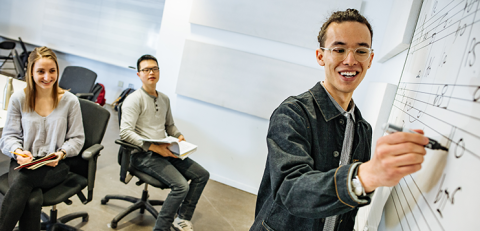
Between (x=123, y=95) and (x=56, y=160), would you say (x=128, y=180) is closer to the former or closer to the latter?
(x=56, y=160)

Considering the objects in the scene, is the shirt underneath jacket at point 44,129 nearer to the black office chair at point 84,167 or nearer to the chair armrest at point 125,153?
the black office chair at point 84,167

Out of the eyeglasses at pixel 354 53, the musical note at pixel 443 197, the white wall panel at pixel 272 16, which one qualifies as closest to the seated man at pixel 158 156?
the white wall panel at pixel 272 16

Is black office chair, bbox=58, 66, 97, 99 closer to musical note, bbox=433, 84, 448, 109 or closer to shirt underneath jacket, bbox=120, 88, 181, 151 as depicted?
shirt underneath jacket, bbox=120, 88, 181, 151

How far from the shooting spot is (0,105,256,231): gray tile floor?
247cm

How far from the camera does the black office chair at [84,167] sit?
1.96 meters

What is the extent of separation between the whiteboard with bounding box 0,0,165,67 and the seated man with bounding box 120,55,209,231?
11.6 feet

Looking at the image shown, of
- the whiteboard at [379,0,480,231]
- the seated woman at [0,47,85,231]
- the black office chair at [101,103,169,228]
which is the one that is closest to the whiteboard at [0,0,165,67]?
the black office chair at [101,103,169,228]

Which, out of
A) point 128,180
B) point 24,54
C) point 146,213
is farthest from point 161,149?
point 24,54

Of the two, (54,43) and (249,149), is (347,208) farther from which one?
(54,43)

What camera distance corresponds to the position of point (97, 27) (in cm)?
596

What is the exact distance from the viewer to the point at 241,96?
10.6ft

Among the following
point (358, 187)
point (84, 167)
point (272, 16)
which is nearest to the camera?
point (358, 187)

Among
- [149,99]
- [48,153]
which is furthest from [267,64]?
[48,153]

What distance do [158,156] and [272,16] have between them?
180cm
